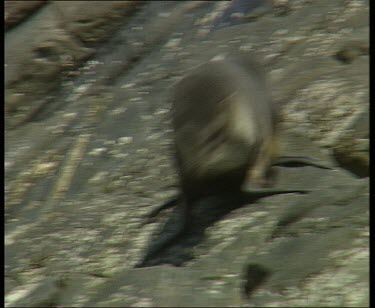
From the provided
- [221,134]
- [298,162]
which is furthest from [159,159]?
[221,134]

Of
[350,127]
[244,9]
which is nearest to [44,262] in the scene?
[350,127]

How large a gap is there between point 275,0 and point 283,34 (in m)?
0.46

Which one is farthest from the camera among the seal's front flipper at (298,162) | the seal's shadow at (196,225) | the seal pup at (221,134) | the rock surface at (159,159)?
the seal's front flipper at (298,162)

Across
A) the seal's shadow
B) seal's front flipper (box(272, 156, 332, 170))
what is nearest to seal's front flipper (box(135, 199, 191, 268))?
the seal's shadow

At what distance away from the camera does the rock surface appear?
330 centimetres

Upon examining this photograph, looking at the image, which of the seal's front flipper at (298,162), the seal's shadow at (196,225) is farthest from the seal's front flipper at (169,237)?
the seal's front flipper at (298,162)

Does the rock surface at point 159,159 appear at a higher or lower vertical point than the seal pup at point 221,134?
lower

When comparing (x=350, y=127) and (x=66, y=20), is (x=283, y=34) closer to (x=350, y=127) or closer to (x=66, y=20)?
(x=350, y=127)

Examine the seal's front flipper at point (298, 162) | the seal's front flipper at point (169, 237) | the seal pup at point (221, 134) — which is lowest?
the seal's front flipper at point (169, 237)

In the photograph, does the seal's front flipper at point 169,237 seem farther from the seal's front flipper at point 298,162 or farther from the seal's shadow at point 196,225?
the seal's front flipper at point 298,162

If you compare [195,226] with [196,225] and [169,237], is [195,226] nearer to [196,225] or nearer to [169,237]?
[196,225]

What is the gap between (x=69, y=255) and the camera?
406cm

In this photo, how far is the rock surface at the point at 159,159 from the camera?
3.30 metres

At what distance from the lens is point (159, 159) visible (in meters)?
4.84
